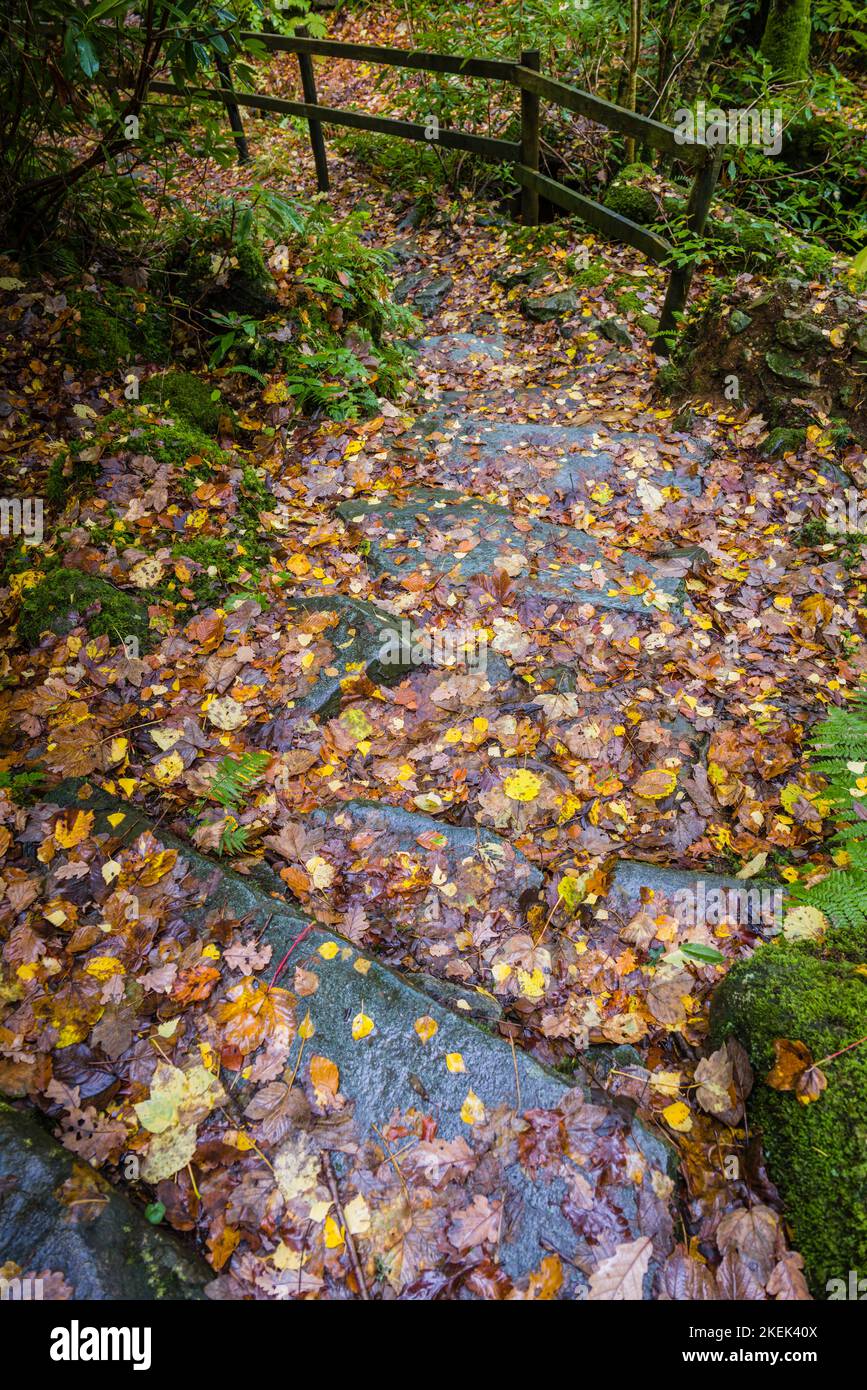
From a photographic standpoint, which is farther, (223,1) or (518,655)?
(223,1)

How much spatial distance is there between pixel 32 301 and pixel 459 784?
171 inches

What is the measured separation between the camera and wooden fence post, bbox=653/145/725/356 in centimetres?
480

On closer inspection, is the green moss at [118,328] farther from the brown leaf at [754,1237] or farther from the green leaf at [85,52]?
the brown leaf at [754,1237]

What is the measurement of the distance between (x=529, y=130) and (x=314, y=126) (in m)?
3.05

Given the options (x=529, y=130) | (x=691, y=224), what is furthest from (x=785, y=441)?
(x=529, y=130)

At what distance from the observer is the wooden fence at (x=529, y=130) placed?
4984 mm

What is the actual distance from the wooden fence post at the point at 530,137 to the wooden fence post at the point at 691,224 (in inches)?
96.8

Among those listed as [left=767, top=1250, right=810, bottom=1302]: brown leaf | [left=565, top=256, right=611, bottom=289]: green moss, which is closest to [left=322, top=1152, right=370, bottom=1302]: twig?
[left=767, top=1250, right=810, bottom=1302]: brown leaf

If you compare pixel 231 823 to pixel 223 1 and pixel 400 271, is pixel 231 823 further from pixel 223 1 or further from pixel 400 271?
pixel 400 271

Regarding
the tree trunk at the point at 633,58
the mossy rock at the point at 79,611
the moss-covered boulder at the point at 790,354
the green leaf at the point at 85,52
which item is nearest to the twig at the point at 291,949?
the mossy rock at the point at 79,611

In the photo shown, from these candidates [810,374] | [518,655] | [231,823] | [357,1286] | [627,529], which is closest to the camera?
[357,1286]

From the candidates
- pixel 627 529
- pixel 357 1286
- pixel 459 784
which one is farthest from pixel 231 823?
pixel 627 529
